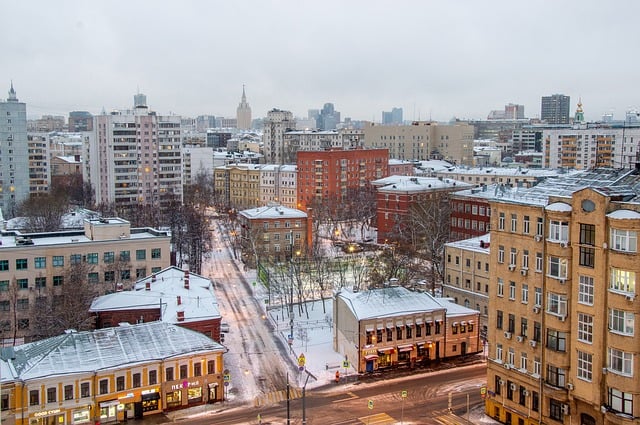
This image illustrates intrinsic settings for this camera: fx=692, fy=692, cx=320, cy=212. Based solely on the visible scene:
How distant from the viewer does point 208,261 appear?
79.1 meters

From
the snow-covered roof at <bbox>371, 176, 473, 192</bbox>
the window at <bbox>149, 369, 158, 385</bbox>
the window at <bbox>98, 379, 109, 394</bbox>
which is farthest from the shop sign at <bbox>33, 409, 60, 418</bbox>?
the snow-covered roof at <bbox>371, 176, 473, 192</bbox>

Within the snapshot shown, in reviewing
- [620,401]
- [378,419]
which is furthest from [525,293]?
[378,419]

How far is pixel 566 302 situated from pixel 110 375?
74.3ft

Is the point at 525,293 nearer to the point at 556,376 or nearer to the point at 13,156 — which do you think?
the point at 556,376

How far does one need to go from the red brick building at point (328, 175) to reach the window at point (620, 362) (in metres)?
81.3

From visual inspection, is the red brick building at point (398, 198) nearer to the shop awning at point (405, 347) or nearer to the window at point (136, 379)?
the shop awning at point (405, 347)

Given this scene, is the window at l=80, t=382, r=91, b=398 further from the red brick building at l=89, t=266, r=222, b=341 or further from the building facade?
the building facade

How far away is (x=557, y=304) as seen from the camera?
31375 millimetres

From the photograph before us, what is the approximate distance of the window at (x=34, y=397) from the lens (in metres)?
33.7

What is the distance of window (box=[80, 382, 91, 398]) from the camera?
114 ft

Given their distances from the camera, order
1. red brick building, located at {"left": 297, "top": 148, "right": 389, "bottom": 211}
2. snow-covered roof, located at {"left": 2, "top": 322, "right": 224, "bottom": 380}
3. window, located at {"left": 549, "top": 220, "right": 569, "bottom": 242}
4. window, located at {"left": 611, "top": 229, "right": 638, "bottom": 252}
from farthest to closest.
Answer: red brick building, located at {"left": 297, "top": 148, "right": 389, "bottom": 211} < snow-covered roof, located at {"left": 2, "top": 322, "right": 224, "bottom": 380} < window, located at {"left": 549, "top": 220, "right": 569, "bottom": 242} < window, located at {"left": 611, "top": 229, "right": 638, "bottom": 252}

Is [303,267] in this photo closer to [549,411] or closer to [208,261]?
[208,261]

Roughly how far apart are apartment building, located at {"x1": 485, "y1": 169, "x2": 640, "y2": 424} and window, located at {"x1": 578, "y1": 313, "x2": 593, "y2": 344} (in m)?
0.04

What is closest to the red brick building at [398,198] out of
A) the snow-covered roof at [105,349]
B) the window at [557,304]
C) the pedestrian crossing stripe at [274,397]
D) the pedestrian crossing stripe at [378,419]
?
the pedestrian crossing stripe at [274,397]
